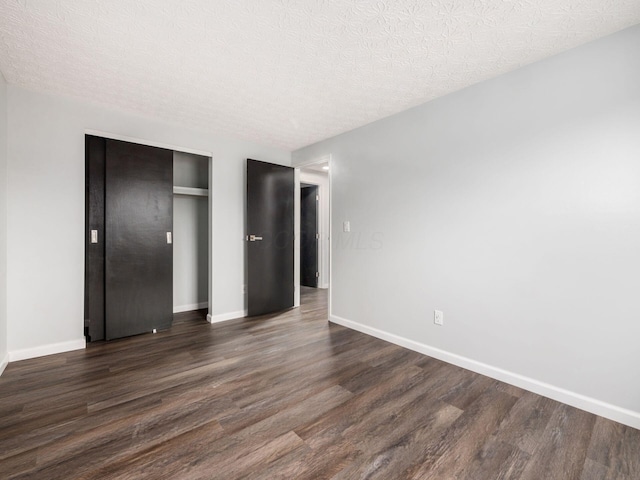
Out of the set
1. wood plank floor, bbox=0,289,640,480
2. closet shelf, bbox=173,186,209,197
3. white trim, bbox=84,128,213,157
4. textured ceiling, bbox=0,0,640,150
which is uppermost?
textured ceiling, bbox=0,0,640,150

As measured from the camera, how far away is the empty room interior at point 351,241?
1.58m

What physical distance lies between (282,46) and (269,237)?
2.53m


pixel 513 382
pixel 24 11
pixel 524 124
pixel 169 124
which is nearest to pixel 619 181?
pixel 524 124

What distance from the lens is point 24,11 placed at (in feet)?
5.36

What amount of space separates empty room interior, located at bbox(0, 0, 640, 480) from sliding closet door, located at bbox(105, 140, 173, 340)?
0.02 m

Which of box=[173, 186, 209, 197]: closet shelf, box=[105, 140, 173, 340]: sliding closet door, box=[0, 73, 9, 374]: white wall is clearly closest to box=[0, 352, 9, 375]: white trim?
box=[0, 73, 9, 374]: white wall

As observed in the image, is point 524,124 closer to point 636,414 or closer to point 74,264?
point 636,414

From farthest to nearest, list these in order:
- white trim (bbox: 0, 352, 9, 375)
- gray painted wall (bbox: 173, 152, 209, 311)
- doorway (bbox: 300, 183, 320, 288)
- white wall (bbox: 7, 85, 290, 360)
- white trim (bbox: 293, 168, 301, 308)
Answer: doorway (bbox: 300, 183, 320, 288)
white trim (bbox: 293, 168, 301, 308)
gray painted wall (bbox: 173, 152, 209, 311)
white wall (bbox: 7, 85, 290, 360)
white trim (bbox: 0, 352, 9, 375)

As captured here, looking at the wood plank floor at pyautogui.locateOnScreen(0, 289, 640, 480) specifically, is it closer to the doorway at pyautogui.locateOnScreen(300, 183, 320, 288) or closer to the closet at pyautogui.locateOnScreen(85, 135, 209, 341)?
the closet at pyautogui.locateOnScreen(85, 135, 209, 341)

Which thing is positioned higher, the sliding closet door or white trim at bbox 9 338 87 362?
the sliding closet door

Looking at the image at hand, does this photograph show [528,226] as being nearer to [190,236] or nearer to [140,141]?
[140,141]

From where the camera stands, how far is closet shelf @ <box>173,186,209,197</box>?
149 inches

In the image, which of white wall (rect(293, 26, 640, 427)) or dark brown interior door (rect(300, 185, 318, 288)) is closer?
white wall (rect(293, 26, 640, 427))

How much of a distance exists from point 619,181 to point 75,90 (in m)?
4.17
